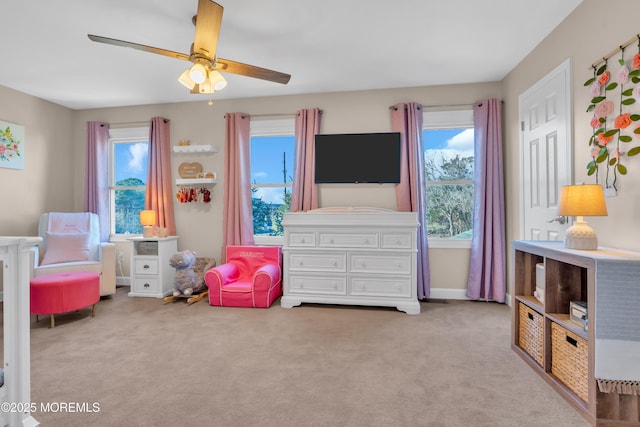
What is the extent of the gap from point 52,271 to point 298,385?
10.3 ft

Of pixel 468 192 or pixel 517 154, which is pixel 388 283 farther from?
pixel 517 154

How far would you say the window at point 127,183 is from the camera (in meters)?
4.70

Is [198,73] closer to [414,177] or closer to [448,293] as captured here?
[414,177]

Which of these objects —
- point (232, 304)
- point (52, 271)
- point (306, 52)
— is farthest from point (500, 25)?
point (52, 271)

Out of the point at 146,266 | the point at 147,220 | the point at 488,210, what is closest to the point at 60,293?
the point at 146,266

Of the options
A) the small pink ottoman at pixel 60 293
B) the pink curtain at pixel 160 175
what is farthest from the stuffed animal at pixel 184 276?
the small pink ottoman at pixel 60 293

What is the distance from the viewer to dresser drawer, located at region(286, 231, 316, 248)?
138 inches

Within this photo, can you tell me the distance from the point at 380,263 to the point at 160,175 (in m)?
3.17

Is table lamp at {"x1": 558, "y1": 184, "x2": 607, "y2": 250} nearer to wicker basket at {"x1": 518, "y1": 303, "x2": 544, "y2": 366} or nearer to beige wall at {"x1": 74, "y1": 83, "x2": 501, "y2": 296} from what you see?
wicker basket at {"x1": 518, "y1": 303, "x2": 544, "y2": 366}

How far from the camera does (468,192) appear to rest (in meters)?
3.97

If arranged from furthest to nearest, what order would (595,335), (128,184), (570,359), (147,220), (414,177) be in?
(128,184)
(147,220)
(414,177)
(570,359)
(595,335)

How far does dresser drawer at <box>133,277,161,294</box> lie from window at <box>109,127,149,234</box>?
973 mm

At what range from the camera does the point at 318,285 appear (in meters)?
3.52

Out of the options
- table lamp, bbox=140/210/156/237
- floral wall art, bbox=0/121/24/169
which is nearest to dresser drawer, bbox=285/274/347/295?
table lamp, bbox=140/210/156/237
